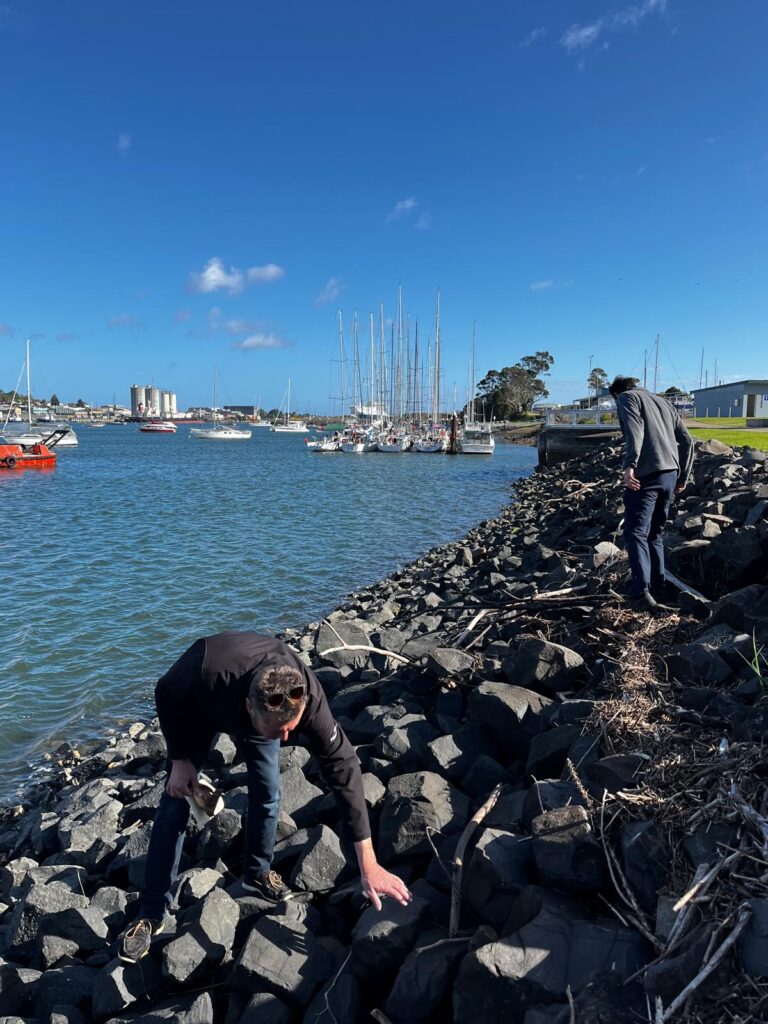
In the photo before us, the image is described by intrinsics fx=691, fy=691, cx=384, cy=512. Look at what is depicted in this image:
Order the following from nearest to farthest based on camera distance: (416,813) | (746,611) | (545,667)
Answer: (416,813)
(746,611)
(545,667)

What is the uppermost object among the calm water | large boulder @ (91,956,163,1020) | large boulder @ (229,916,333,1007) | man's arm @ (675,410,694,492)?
man's arm @ (675,410,694,492)

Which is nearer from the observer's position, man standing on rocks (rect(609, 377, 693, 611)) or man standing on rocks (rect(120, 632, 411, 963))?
man standing on rocks (rect(120, 632, 411, 963))

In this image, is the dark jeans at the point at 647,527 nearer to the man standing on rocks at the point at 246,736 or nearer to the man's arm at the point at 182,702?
the man standing on rocks at the point at 246,736

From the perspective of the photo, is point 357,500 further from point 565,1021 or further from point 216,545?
point 565,1021

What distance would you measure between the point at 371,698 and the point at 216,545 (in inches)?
554

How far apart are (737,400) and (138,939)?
58.4 m

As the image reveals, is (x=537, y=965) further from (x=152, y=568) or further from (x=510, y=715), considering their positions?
(x=152, y=568)

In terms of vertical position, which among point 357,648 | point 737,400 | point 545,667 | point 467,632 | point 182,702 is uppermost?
point 737,400

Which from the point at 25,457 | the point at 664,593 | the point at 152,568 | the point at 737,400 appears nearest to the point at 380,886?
the point at 664,593

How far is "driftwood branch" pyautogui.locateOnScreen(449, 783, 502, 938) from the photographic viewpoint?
10.4 ft

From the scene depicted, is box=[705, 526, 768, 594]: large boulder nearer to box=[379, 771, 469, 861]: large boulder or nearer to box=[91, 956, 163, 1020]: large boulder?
box=[379, 771, 469, 861]: large boulder

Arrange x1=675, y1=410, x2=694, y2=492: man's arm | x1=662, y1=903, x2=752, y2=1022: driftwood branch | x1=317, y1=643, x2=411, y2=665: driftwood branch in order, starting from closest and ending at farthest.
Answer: x1=662, y1=903, x2=752, y2=1022: driftwood branch → x1=317, y1=643, x2=411, y2=665: driftwood branch → x1=675, y1=410, x2=694, y2=492: man's arm

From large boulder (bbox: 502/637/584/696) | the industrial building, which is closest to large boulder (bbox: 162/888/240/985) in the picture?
large boulder (bbox: 502/637/584/696)

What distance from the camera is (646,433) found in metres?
6.22
